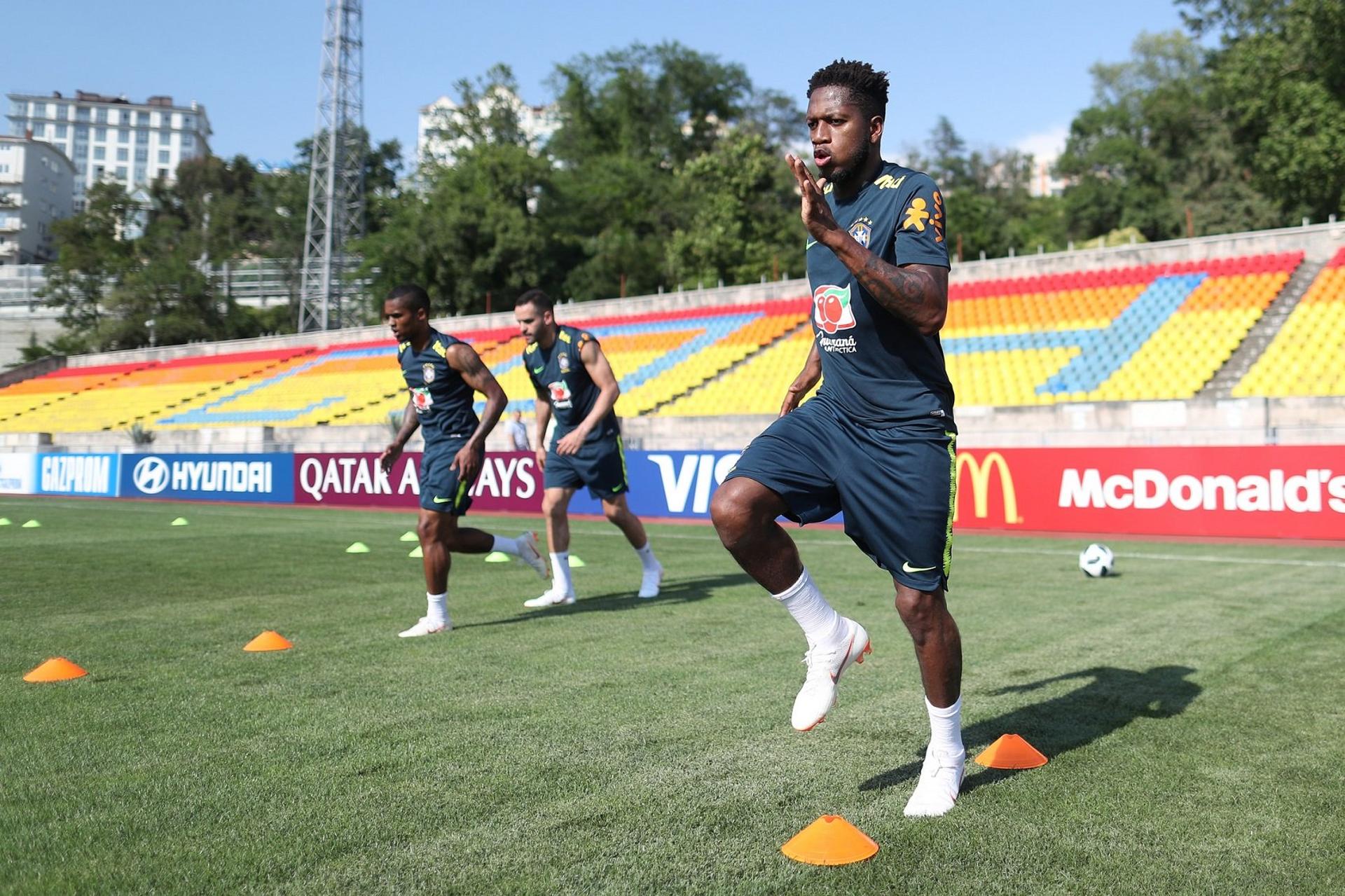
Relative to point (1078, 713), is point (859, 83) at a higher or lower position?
higher

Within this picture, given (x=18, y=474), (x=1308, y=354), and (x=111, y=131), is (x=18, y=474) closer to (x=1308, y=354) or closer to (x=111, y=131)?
(x=1308, y=354)

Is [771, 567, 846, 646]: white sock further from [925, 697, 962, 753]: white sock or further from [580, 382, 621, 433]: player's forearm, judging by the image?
[580, 382, 621, 433]: player's forearm

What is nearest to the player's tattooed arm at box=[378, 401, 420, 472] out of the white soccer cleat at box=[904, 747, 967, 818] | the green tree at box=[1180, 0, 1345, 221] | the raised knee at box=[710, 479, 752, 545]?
the raised knee at box=[710, 479, 752, 545]

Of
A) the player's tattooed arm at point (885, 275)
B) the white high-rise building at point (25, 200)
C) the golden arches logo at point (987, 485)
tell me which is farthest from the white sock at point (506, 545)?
the white high-rise building at point (25, 200)

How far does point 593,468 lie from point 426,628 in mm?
2251

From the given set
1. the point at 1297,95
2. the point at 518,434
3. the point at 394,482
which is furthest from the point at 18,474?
the point at 1297,95

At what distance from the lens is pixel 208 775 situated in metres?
3.77

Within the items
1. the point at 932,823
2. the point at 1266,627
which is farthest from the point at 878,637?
the point at 932,823

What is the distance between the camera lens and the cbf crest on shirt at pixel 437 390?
7441mm

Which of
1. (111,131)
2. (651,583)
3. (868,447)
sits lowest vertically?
(651,583)

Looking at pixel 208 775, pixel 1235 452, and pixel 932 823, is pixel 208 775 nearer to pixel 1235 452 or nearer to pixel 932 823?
pixel 932 823

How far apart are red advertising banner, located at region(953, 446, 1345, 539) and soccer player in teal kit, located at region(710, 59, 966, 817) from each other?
10.6 meters

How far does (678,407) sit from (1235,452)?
43.8 ft

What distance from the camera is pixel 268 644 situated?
6.32 metres
